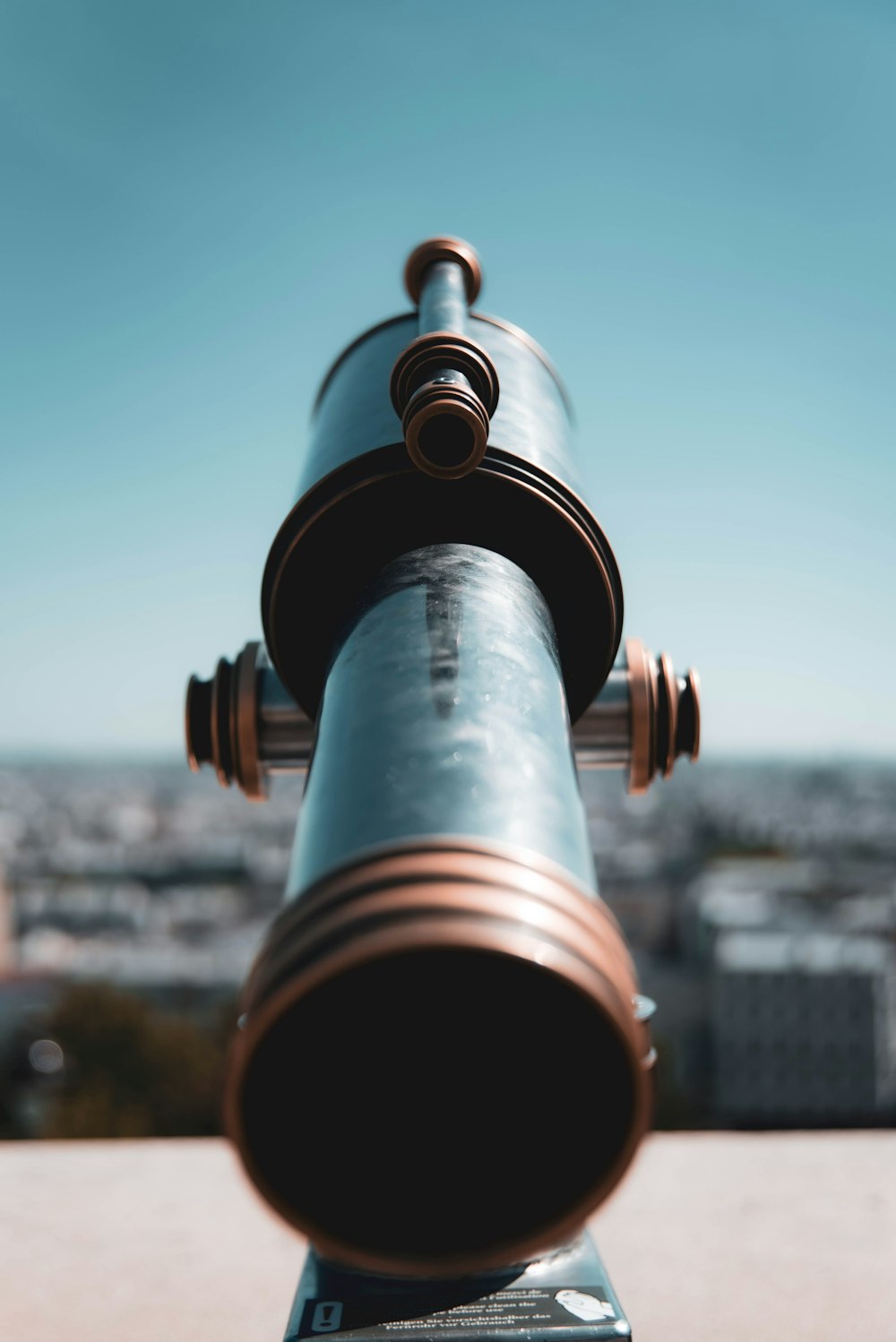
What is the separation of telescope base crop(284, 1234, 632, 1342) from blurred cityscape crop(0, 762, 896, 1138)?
2743 millimetres

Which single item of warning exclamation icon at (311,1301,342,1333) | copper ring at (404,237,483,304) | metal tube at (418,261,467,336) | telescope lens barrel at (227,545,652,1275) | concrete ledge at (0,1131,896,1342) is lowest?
concrete ledge at (0,1131,896,1342)

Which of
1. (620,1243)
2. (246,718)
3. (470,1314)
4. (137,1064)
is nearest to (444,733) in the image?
(246,718)

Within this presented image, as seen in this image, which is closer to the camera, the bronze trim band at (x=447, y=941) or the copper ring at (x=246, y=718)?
the bronze trim band at (x=447, y=941)

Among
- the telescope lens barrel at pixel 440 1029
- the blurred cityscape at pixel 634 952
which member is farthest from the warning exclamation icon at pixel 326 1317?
the blurred cityscape at pixel 634 952

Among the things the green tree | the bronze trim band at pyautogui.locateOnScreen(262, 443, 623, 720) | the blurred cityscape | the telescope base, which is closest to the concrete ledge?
the telescope base

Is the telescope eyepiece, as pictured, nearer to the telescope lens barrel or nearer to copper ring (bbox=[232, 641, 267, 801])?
the telescope lens barrel

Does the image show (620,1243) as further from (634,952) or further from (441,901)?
(634,952)

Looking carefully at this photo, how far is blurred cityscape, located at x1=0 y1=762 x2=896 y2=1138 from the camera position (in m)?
18.9

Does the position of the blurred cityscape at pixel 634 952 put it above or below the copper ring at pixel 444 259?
below

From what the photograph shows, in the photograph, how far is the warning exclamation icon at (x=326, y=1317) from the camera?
4.04 ft

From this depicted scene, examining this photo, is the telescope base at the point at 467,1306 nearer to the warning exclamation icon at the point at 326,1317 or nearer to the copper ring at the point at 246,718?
the warning exclamation icon at the point at 326,1317

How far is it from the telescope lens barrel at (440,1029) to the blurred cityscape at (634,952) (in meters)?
3.44

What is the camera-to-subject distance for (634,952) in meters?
39.7

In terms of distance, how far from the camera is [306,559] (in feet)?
3.88
